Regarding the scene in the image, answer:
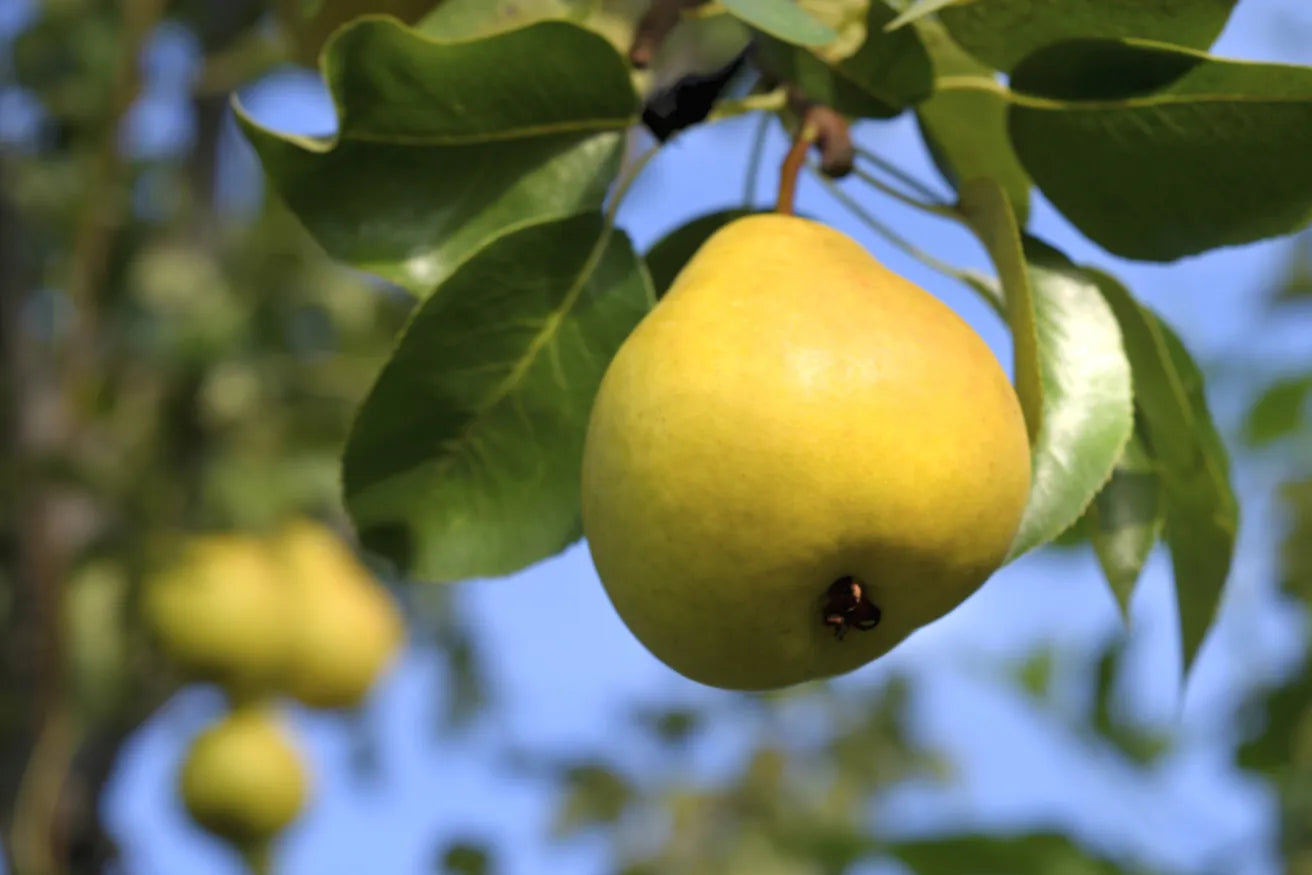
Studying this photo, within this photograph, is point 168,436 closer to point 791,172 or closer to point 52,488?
point 52,488

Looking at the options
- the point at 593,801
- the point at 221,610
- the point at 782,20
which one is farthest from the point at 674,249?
the point at 593,801

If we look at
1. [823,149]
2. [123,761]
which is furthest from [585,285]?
[123,761]

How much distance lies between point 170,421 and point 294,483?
204 mm

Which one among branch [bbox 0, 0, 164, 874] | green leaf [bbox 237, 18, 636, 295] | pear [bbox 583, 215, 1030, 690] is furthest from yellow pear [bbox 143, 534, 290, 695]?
pear [bbox 583, 215, 1030, 690]

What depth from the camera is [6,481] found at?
201 cm

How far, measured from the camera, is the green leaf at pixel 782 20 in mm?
536

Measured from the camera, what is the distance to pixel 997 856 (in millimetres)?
1034

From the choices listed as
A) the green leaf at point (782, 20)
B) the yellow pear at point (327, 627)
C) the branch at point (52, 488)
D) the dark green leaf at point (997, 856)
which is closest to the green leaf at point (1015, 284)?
the green leaf at point (782, 20)

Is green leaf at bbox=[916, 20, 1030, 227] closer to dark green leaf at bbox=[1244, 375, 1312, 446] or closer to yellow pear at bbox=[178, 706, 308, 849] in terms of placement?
dark green leaf at bbox=[1244, 375, 1312, 446]

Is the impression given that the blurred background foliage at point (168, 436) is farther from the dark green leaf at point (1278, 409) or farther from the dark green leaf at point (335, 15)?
the dark green leaf at point (335, 15)

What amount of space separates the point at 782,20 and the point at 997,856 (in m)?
0.69

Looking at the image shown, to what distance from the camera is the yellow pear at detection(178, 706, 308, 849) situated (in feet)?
7.13

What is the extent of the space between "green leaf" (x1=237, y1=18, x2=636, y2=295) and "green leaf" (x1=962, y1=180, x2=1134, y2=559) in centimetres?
17

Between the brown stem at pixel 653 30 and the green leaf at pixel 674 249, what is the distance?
8cm
